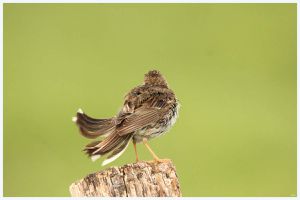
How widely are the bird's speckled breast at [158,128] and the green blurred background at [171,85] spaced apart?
485cm

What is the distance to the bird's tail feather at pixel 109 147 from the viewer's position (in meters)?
7.95

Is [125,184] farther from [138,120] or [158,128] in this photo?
[158,128]

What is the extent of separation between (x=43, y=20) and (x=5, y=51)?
183 centimetres

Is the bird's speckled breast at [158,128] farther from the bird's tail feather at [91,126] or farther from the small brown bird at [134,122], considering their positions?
the bird's tail feather at [91,126]

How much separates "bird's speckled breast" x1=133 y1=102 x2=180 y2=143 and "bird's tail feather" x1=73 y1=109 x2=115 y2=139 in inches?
16.0

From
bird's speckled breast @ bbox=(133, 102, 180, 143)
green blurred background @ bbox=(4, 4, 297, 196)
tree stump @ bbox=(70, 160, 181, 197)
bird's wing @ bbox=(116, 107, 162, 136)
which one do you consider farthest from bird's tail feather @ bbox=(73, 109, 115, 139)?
green blurred background @ bbox=(4, 4, 297, 196)

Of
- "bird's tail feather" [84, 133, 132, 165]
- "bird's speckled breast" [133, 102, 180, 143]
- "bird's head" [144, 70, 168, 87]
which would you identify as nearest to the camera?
"bird's tail feather" [84, 133, 132, 165]

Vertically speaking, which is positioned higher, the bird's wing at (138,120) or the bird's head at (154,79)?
the bird's head at (154,79)

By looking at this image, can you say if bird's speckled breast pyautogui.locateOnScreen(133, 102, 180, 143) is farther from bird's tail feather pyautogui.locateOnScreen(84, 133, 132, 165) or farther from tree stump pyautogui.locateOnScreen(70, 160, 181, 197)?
tree stump pyautogui.locateOnScreen(70, 160, 181, 197)

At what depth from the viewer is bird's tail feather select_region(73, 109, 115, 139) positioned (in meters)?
8.50

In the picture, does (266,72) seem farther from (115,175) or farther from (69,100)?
(115,175)

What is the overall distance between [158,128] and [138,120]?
45 centimetres

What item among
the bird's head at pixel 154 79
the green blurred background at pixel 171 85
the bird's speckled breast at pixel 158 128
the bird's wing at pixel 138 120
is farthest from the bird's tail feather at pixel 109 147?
the green blurred background at pixel 171 85

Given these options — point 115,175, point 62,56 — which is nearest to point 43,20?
point 62,56
